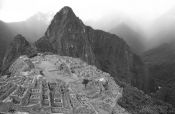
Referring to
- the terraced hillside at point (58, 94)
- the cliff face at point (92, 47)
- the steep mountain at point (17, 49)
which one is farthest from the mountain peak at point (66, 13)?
the terraced hillside at point (58, 94)

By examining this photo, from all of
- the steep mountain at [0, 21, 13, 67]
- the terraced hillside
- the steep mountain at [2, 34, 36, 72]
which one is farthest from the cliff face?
the terraced hillside

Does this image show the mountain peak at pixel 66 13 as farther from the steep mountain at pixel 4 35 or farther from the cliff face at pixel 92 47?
the steep mountain at pixel 4 35

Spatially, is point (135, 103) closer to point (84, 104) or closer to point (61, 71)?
point (61, 71)

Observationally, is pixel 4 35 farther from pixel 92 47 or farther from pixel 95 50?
pixel 95 50

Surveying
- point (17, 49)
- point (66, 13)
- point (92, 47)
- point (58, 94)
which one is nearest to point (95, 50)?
point (92, 47)

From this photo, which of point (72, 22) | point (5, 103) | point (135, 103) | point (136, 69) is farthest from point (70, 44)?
point (5, 103)

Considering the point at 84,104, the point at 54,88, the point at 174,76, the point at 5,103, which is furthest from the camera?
the point at 174,76
